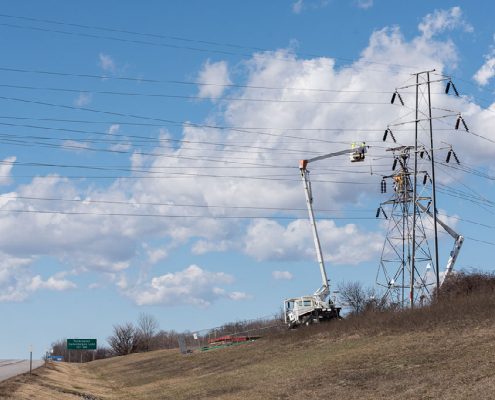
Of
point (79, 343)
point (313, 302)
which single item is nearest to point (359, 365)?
point (313, 302)

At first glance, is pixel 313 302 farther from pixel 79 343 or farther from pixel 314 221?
pixel 79 343

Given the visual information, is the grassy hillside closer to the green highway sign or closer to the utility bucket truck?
the utility bucket truck

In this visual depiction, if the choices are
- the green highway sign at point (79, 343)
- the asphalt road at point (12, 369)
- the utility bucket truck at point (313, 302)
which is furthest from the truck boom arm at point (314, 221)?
the green highway sign at point (79, 343)

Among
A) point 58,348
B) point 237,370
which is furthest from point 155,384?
point 58,348

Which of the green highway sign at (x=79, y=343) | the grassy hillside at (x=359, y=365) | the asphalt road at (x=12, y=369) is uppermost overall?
the green highway sign at (x=79, y=343)

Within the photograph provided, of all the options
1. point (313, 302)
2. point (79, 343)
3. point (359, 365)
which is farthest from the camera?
point (79, 343)

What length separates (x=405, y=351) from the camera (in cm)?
2983

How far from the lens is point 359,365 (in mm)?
29062

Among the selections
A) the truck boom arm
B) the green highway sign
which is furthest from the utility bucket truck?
the green highway sign

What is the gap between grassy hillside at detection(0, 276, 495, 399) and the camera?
902 inches

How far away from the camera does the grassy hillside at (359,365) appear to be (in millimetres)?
22922

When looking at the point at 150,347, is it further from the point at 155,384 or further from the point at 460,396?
the point at 460,396

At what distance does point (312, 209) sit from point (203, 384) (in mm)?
24352

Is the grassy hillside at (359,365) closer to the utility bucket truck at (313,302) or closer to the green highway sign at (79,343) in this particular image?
the utility bucket truck at (313,302)
